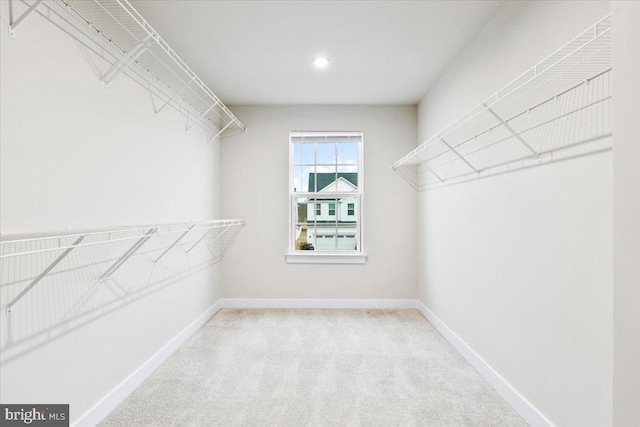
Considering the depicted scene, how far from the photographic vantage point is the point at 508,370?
1.94 m

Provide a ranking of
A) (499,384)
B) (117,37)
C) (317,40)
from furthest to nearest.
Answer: (317,40)
(499,384)
(117,37)

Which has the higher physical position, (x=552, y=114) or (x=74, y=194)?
(x=552, y=114)

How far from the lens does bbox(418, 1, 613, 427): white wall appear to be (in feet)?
4.34

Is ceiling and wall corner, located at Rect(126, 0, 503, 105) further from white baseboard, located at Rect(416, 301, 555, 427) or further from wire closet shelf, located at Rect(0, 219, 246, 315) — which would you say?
white baseboard, located at Rect(416, 301, 555, 427)

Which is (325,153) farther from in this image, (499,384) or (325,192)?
(499,384)

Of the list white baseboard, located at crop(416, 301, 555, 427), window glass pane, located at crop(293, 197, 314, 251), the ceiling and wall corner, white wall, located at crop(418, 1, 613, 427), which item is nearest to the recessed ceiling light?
the ceiling and wall corner

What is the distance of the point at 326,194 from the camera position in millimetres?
3963

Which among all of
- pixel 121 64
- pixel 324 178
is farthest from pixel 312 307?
pixel 121 64


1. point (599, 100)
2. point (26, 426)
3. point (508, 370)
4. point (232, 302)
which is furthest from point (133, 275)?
point (599, 100)

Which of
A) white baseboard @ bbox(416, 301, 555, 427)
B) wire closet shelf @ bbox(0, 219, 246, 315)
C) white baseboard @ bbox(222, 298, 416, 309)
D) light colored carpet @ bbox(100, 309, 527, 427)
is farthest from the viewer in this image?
white baseboard @ bbox(222, 298, 416, 309)

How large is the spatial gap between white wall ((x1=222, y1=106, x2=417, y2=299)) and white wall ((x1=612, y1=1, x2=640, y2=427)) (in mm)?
3095

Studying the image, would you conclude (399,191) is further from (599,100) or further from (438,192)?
(599,100)

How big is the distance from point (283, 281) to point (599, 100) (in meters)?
3.23

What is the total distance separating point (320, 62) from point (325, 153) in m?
1.35
